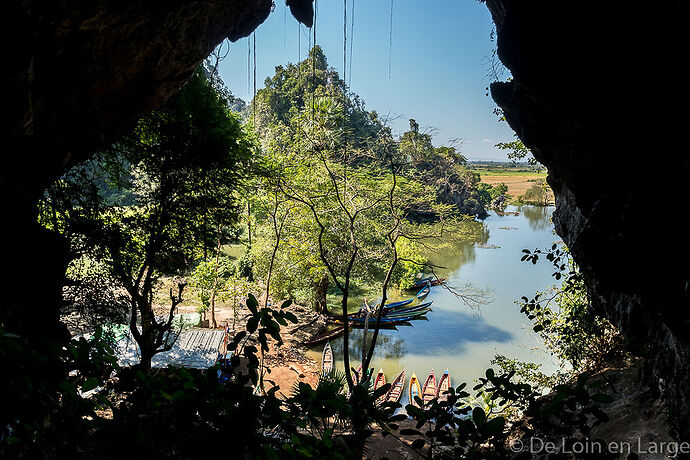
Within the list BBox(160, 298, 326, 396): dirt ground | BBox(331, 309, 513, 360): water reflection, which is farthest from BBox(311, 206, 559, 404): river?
BBox(160, 298, 326, 396): dirt ground

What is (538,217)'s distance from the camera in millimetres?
49469

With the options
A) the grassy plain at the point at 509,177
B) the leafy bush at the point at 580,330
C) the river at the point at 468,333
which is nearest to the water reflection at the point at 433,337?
the river at the point at 468,333

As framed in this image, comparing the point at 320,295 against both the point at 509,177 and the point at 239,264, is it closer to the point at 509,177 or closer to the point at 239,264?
the point at 239,264

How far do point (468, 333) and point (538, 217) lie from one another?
39.6m

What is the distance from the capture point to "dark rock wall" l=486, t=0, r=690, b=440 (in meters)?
3.04

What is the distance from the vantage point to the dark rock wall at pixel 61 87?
3553 mm

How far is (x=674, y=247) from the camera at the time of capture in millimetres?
3148

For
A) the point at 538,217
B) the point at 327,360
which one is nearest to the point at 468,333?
the point at 327,360

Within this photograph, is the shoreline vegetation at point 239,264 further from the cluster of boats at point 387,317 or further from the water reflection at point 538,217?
the water reflection at point 538,217

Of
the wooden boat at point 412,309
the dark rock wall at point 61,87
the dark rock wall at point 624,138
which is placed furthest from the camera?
the wooden boat at point 412,309

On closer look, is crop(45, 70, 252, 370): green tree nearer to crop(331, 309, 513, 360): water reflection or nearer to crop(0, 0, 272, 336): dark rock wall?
crop(0, 0, 272, 336): dark rock wall

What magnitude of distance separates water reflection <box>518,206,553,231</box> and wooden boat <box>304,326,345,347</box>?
97.9ft

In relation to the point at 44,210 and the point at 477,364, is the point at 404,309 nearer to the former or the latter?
the point at 477,364

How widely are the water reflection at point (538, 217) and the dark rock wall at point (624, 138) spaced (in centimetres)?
3639
